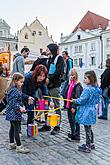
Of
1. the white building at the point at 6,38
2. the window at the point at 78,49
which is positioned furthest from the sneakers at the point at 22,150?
the window at the point at 78,49

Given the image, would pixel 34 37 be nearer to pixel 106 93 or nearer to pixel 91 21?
pixel 91 21

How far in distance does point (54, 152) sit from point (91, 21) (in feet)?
209

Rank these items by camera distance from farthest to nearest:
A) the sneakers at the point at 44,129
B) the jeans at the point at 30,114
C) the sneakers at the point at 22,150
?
the sneakers at the point at 44,129 → the jeans at the point at 30,114 → the sneakers at the point at 22,150

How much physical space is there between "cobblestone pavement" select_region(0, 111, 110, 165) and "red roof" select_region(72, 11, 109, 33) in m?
60.6

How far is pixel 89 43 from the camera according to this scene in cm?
5756

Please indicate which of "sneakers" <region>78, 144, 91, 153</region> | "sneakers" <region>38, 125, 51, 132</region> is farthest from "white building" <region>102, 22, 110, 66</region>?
"sneakers" <region>78, 144, 91, 153</region>

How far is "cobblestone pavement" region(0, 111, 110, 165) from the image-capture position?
438cm

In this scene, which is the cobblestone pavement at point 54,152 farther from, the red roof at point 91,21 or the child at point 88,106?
the red roof at point 91,21

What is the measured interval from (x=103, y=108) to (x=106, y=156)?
3.70 metres

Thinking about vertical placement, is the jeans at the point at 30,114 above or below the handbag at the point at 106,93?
below

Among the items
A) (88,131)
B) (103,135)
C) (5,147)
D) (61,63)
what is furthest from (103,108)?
(5,147)

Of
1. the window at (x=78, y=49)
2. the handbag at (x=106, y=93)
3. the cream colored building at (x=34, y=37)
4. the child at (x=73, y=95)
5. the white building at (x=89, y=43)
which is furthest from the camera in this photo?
the window at (x=78, y=49)

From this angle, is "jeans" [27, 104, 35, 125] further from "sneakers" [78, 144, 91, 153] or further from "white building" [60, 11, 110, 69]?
"white building" [60, 11, 110, 69]

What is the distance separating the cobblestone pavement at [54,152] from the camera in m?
4.38
